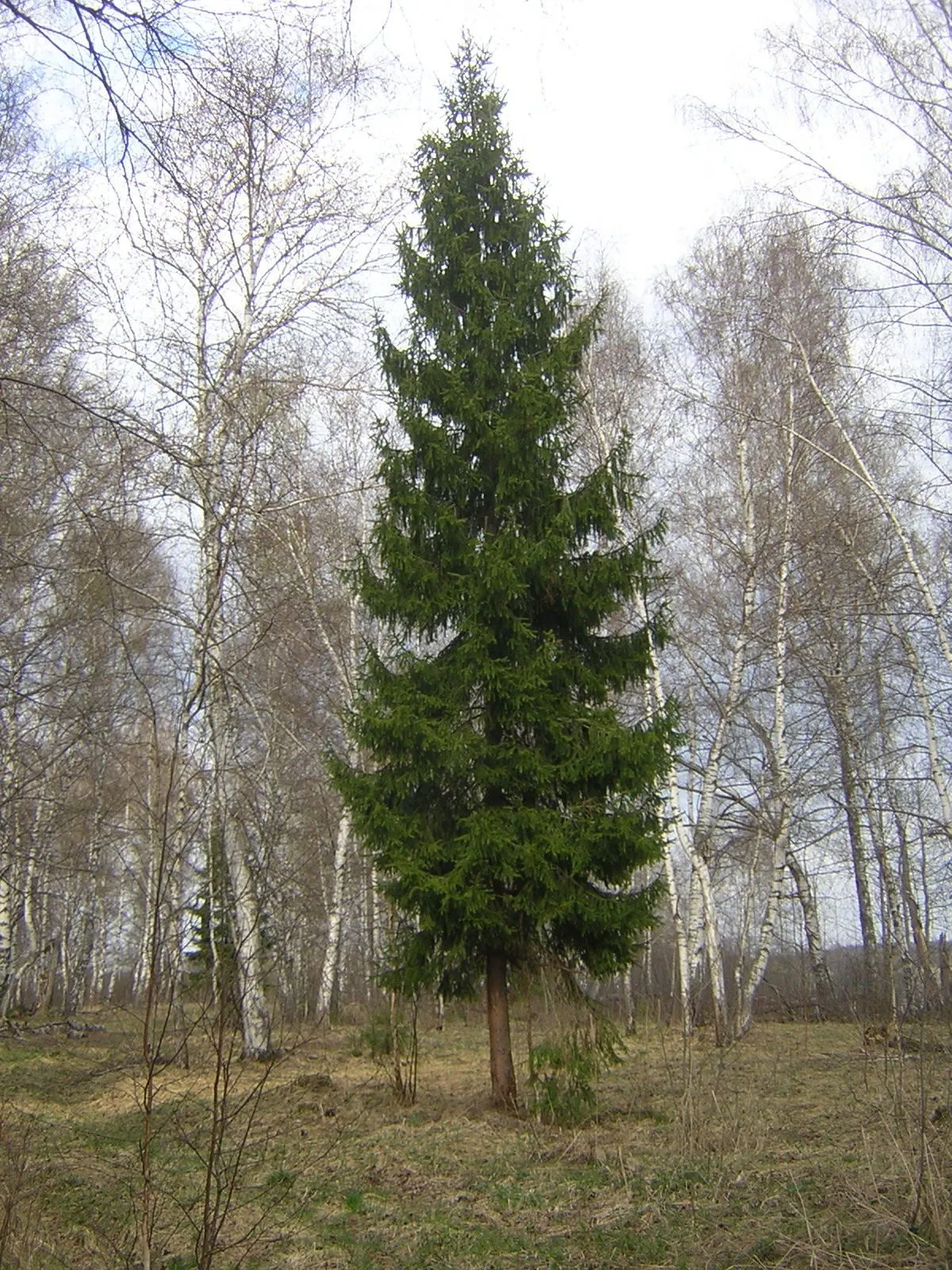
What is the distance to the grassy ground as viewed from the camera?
3.98m

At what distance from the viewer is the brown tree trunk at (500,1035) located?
817 cm

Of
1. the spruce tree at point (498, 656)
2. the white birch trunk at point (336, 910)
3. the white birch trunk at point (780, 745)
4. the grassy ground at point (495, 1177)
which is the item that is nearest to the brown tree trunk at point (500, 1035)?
the spruce tree at point (498, 656)

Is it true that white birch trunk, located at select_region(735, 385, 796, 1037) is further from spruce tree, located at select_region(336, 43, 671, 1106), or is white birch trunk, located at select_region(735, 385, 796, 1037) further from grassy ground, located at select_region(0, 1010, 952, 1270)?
spruce tree, located at select_region(336, 43, 671, 1106)

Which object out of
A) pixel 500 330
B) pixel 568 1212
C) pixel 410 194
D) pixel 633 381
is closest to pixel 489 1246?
pixel 568 1212

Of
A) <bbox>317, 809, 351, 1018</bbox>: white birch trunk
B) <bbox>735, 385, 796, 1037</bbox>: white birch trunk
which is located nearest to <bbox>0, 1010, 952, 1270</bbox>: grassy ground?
<bbox>735, 385, 796, 1037</bbox>: white birch trunk

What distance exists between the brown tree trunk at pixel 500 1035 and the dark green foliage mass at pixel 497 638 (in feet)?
0.53

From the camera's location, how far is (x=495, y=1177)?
605 centimetres

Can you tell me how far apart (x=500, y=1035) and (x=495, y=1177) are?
2276 millimetres

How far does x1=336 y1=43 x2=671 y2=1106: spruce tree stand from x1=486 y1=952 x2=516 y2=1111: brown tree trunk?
0.02 meters

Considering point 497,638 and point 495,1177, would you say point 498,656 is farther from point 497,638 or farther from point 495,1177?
point 495,1177

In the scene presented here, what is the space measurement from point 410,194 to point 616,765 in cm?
612

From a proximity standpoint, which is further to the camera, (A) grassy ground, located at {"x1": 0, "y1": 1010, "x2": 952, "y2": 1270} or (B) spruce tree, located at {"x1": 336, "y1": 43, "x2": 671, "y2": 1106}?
(B) spruce tree, located at {"x1": 336, "y1": 43, "x2": 671, "y2": 1106}

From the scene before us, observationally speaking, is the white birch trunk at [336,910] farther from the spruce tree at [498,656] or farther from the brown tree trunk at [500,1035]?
the brown tree trunk at [500,1035]

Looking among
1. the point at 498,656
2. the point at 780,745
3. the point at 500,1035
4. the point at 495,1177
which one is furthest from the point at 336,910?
the point at 495,1177
